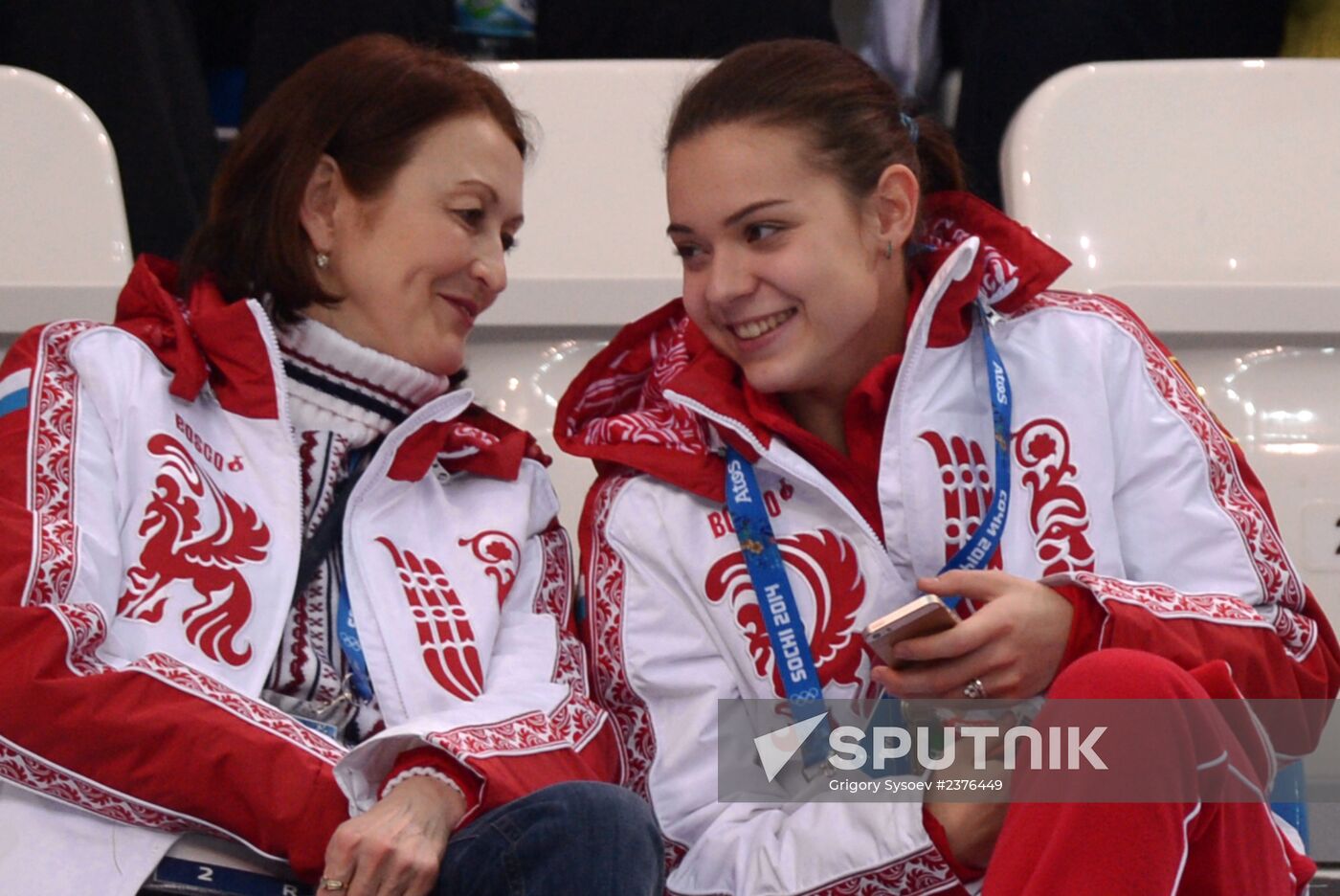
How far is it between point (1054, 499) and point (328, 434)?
68 centimetres

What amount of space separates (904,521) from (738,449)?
172 millimetres

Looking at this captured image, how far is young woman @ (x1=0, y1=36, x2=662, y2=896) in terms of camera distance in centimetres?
132

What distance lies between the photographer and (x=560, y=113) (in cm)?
236

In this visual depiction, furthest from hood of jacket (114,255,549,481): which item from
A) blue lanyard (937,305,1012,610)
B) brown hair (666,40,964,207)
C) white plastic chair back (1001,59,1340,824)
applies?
white plastic chair back (1001,59,1340,824)

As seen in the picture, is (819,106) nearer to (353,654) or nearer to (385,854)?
(353,654)

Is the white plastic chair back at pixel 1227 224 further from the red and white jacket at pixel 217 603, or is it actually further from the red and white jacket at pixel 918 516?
the red and white jacket at pixel 217 603

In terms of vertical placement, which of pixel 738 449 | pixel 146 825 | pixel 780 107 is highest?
pixel 780 107

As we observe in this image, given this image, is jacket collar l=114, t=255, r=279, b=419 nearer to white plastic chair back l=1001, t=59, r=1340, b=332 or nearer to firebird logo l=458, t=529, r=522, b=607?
firebird logo l=458, t=529, r=522, b=607

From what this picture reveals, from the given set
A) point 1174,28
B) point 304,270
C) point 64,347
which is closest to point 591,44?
point 1174,28

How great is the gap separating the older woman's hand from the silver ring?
1.47 ft

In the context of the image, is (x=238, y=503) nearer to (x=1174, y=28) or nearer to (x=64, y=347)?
Answer: (x=64, y=347)

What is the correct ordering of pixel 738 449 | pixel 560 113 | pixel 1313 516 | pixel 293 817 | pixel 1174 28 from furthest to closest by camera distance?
1. pixel 1174 28
2. pixel 560 113
3. pixel 1313 516
4. pixel 738 449
5. pixel 293 817

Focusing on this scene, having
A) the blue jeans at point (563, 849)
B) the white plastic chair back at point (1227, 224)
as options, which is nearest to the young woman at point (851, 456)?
the blue jeans at point (563, 849)

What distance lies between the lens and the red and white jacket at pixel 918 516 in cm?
155
